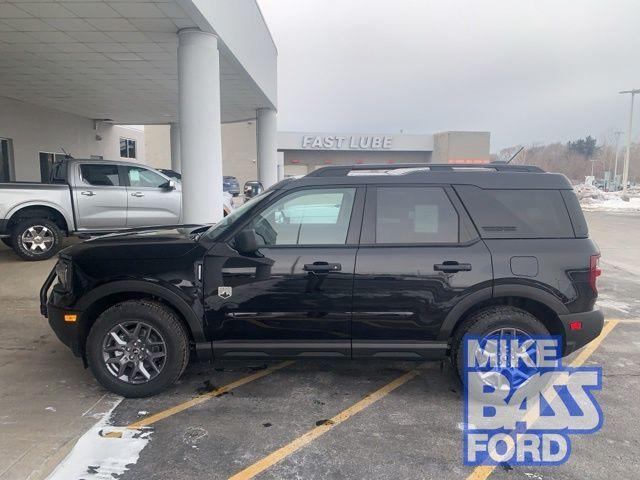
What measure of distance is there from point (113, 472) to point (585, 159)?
102 meters

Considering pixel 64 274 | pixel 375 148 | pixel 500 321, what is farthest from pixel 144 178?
pixel 375 148

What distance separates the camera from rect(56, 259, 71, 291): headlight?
3.91 meters

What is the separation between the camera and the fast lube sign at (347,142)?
140 ft

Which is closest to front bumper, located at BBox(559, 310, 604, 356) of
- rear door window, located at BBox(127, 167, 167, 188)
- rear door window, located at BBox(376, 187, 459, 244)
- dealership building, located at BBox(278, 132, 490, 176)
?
rear door window, located at BBox(376, 187, 459, 244)

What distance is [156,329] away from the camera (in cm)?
381

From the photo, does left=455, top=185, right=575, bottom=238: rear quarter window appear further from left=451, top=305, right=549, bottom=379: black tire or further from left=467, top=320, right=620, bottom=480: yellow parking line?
left=467, top=320, right=620, bottom=480: yellow parking line

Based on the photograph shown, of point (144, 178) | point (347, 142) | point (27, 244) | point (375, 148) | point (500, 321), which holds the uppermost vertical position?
point (347, 142)

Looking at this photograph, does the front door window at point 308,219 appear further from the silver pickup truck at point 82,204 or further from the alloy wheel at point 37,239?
the alloy wheel at point 37,239

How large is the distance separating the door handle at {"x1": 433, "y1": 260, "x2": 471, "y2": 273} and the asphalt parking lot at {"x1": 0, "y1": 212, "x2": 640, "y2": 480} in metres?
1.09

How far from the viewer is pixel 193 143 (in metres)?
7.85

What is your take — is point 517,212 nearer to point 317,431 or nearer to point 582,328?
point 582,328

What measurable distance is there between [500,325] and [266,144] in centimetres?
1419

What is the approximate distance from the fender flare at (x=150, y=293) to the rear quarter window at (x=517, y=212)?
92.0 inches

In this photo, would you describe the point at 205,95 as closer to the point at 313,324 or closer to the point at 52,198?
the point at 52,198
